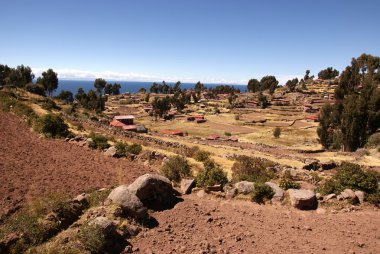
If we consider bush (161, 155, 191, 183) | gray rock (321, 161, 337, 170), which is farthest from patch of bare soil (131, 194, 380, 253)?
gray rock (321, 161, 337, 170)

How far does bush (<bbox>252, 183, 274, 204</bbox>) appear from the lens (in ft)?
51.0

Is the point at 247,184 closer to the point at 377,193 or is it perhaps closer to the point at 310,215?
the point at 310,215

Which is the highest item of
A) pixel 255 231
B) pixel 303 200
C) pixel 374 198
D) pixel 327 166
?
pixel 374 198

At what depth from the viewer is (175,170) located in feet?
62.7

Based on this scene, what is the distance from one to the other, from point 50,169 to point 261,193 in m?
13.3

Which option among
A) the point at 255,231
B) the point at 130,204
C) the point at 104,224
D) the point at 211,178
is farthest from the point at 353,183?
the point at 104,224

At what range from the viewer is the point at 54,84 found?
377ft

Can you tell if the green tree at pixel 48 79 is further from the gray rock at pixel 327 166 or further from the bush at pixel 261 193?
the bush at pixel 261 193

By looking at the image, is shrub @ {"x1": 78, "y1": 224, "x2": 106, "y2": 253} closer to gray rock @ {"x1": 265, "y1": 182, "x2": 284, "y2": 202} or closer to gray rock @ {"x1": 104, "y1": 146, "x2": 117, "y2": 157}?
gray rock @ {"x1": 265, "y1": 182, "x2": 284, "y2": 202}

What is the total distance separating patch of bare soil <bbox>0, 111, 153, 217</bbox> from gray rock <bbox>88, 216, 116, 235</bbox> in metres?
4.57

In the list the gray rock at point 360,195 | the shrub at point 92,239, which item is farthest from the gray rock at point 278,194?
the shrub at point 92,239

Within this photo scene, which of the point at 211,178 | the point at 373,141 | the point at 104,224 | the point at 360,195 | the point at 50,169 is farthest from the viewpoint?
the point at 373,141

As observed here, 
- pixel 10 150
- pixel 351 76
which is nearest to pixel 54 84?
pixel 10 150

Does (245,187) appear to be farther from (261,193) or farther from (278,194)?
(278,194)
